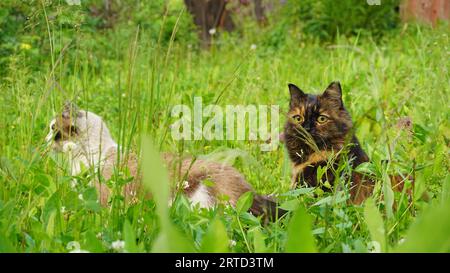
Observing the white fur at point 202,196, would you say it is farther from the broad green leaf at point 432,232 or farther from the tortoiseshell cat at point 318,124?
the broad green leaf at point 432,232

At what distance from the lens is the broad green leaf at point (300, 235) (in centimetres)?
135

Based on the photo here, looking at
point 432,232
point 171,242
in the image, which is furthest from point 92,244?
point 432,232

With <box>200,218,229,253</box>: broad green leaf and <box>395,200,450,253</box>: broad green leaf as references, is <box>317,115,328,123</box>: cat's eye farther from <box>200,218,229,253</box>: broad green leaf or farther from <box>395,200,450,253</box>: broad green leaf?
<box>395,200,450,253</box>: broad green leaf

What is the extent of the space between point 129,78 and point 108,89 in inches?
153

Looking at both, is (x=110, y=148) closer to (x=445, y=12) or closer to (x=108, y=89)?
(x=108, y=89)

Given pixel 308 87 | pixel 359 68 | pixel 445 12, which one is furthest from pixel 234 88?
pixel 445 12

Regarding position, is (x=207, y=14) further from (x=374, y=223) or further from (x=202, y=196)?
(x=374, y=223)

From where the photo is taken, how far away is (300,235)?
4.51ft

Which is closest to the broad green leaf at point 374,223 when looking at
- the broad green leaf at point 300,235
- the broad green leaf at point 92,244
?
the broad green leaf at point 300,235

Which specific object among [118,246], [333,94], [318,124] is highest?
[333,94]

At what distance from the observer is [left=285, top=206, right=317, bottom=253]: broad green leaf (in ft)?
4.44

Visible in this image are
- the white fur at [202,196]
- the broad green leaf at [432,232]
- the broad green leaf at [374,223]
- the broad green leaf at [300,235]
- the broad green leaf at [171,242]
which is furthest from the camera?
the white fur at [202,196]
